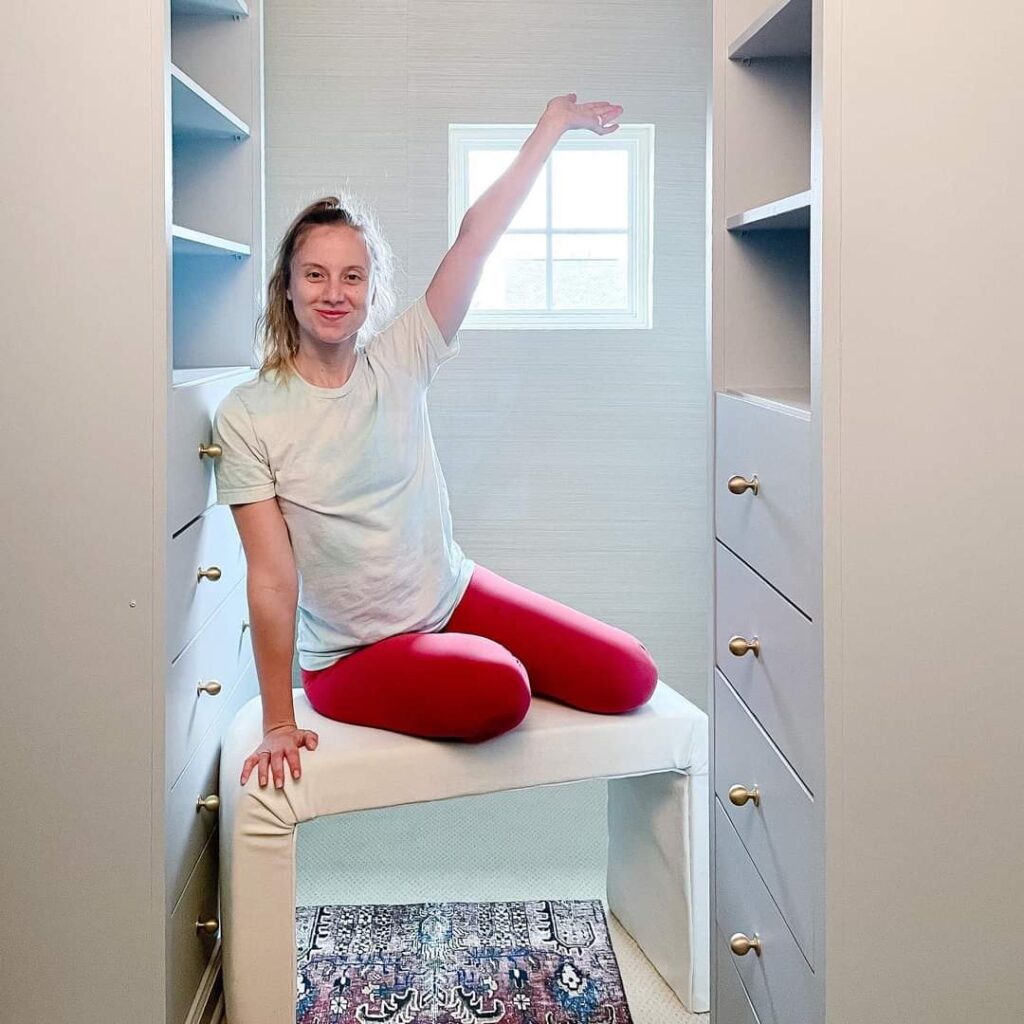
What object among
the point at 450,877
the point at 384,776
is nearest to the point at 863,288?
the point at 384,776

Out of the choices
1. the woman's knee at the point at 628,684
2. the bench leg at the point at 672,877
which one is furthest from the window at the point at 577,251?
the bench leg at the point at 672,877

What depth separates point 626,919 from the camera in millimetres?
2613

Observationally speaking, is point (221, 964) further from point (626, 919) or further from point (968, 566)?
point (968, 566)

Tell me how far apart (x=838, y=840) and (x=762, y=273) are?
88cm

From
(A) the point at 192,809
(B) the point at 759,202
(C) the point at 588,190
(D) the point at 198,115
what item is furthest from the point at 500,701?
(C) the point at 588,190

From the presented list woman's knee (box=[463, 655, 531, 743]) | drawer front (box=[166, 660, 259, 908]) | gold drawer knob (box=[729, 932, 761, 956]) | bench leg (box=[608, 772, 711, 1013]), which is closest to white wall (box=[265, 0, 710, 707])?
bench leg (box=[608, 772, 711, 1013])

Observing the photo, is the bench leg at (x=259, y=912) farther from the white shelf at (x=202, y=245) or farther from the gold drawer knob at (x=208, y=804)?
the white shelf at (x=202, y=245)

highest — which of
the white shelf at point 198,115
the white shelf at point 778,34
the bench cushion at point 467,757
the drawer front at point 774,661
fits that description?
the white shelf at point 198,115

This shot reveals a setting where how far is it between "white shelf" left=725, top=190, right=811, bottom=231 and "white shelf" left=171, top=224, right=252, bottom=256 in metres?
0.84

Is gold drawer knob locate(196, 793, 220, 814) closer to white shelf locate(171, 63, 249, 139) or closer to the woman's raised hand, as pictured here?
the woman's raised hand

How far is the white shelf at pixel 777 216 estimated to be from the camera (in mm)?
1636

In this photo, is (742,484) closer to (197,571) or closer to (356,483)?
(356,483)

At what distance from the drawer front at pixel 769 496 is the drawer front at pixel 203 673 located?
815mm

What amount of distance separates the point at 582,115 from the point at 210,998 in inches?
63.3
